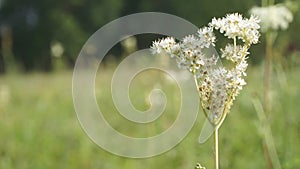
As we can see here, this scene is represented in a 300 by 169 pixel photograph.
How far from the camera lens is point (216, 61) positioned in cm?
111

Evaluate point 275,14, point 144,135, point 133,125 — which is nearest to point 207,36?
point 275,14

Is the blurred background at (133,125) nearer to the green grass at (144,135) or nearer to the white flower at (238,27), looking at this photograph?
the green grass at (144,135)

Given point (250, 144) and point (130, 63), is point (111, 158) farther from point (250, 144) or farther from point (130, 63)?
point (130, 63)

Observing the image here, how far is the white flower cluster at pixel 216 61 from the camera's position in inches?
43.0

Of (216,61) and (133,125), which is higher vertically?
(133,125)

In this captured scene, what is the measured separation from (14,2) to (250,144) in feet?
91.2

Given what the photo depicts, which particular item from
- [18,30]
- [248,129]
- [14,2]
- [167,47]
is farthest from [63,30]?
[167,47]

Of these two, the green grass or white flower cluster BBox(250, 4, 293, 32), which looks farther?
the green grass

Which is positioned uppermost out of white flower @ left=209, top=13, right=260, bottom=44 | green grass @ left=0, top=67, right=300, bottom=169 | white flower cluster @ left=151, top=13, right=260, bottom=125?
green grass @ left=0, top=67, right=300, bottom=169

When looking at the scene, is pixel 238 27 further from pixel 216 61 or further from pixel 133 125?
pixel 133 125

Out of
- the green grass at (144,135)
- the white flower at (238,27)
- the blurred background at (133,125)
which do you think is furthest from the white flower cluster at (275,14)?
the white flower at (238,27)

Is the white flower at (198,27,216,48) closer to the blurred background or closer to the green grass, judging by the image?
the blurred background

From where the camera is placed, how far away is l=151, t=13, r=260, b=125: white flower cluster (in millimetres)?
1092

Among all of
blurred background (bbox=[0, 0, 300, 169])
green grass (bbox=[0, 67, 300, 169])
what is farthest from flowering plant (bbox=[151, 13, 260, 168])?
green grass (bbox=[0, 67, 300, 169])
